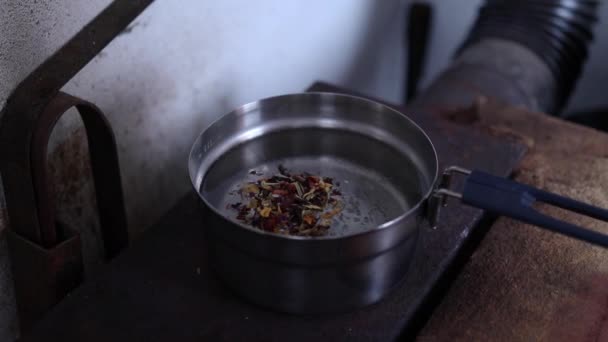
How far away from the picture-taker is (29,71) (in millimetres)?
888

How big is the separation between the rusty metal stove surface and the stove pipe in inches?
20.8

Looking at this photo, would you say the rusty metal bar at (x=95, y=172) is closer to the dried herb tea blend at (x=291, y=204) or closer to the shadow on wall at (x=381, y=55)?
the dried herb tea blend at (x=291, y=204)

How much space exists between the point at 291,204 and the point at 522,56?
2.98ft

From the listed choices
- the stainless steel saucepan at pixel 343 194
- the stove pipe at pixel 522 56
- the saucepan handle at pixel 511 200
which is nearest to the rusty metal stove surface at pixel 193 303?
the stainless steel saucepan at pixel 343 194

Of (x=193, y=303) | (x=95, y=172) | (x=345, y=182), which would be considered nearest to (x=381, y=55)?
(x=345, y=182)

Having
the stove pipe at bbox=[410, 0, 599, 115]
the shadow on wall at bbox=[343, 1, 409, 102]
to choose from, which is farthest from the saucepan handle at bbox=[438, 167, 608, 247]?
the shadow on wall at bbox=[343, 1, 409, 102]

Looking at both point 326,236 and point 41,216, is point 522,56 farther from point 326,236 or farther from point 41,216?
point 41,216

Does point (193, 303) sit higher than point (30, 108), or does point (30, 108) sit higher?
point (30, 108)

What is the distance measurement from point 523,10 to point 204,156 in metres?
1.06

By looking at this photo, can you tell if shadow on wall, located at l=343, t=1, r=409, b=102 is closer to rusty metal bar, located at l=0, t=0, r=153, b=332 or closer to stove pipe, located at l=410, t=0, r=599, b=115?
stove pipe, located at l=410, t=0, r=599, b=115

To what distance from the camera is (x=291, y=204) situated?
36.4 inches

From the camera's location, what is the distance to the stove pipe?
1490mm

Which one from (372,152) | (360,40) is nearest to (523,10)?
(360,40)

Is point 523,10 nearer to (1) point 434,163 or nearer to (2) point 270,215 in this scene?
(1) point 434,163
